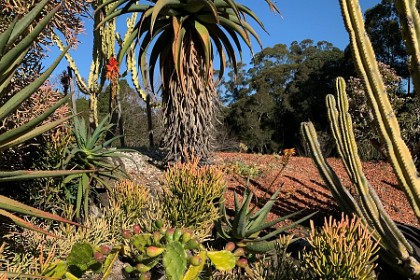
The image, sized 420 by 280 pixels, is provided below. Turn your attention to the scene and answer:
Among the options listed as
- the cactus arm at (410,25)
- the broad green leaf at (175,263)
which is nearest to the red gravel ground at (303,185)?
the cactus arm at (410,25)

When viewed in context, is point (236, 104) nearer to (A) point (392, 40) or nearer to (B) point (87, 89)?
(A) point (392, 40)

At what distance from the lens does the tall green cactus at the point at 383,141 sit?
3263 millimetres

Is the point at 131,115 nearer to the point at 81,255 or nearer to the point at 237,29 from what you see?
the point at 237,29

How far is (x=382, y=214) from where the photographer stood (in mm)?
3648

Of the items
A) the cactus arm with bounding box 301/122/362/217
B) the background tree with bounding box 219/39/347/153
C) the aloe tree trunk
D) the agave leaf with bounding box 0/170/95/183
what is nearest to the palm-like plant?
the aloe tree trunk

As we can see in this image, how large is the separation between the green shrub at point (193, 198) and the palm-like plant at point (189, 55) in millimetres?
4426

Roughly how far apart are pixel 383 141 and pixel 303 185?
661cm

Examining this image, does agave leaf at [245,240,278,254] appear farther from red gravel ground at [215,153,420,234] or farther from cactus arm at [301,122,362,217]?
red gravel ground at [215,153,420,234]

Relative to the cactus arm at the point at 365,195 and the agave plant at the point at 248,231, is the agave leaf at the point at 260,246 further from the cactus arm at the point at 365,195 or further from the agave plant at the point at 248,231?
the cactus arm at the point at 365,195

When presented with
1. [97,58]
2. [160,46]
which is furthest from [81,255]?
[97,58]

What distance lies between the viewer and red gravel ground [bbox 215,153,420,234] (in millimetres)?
8133

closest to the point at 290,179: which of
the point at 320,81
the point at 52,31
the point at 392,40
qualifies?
the point at 52,31

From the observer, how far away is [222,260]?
6.37ft

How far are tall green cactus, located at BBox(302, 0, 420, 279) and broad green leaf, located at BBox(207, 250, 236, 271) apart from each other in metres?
1.90
